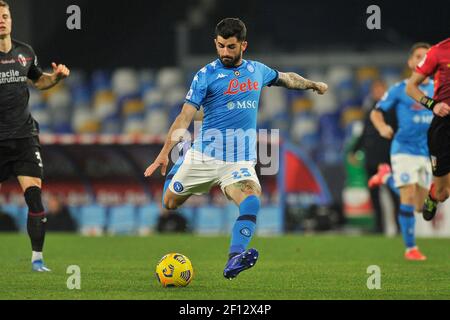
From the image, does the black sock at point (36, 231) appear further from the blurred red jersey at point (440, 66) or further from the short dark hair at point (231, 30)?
the blurred red jersey at point (440, 66)

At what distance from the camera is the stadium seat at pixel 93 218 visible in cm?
2050

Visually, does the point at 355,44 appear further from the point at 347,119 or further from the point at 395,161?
the point at 395,161

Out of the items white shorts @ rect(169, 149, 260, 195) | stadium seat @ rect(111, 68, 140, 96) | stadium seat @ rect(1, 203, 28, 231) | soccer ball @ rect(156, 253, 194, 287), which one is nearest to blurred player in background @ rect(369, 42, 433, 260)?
white shorts @ rect(169, 149, 260, 195)

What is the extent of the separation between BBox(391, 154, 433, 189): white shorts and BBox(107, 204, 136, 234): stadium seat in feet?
28.6

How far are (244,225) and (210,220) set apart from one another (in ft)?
37.8

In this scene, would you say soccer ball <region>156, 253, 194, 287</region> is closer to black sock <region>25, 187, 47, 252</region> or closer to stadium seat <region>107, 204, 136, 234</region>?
black sock <region>25, 187, 47, 252</region>

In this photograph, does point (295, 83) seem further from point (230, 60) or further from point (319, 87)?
point (230, 60)

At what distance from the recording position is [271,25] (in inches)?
981

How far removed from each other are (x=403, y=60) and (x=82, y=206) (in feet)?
29.2

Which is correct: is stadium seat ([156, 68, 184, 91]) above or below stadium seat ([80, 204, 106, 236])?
above

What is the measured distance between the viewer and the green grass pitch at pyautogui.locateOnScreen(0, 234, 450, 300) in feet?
26.5

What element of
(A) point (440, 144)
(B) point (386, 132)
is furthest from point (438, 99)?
(B) point (386, 132)

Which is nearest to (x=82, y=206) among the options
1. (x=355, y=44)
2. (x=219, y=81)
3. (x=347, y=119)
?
(x=347, y=119)

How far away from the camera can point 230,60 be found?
888cm
